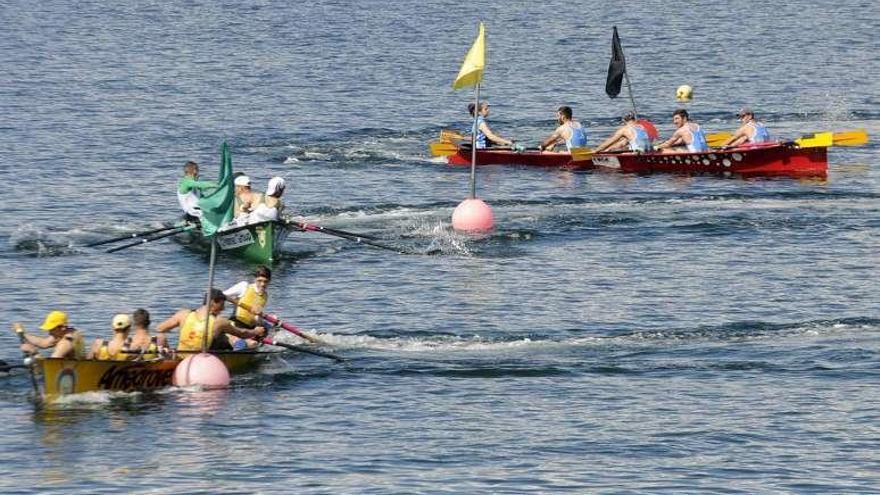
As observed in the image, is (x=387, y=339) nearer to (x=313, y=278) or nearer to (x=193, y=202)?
(x=313, y=278)

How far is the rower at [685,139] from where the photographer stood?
53.6 m

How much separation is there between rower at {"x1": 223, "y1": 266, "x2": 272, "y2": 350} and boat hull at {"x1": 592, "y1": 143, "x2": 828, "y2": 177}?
21.8m

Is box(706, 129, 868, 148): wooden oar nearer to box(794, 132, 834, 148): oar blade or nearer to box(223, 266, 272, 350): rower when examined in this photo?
box(794, 132, 834, 148): oar blade

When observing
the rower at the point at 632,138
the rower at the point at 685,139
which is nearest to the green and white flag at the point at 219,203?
the rower at the point at 632,138

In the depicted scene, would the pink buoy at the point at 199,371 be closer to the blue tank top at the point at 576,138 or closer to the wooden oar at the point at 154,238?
the wooden oar at the point at 154,238

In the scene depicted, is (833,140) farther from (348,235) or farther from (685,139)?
(348,235)

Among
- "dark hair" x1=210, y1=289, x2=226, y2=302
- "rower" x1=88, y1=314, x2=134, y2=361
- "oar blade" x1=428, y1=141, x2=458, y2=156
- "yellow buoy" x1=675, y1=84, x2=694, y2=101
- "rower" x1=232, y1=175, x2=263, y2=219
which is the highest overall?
"yellow buoy" x1=675, y1=84, x2=694, y2=101

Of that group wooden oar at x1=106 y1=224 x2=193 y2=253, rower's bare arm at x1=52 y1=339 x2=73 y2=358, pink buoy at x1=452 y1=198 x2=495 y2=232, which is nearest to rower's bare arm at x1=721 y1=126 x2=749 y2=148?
pink buoy at x1=452 y1=198 x2=495 y2=232

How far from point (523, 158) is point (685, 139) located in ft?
16.3

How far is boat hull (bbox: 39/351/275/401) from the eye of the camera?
1188 inches

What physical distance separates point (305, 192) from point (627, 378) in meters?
20.4

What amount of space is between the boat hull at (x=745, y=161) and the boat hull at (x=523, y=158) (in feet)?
5.45

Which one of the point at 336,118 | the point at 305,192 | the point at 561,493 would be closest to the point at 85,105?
the point at 336,118

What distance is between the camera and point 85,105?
69625mm
